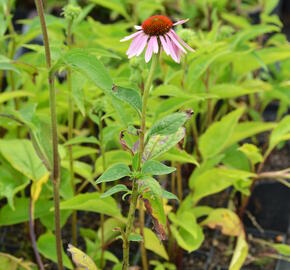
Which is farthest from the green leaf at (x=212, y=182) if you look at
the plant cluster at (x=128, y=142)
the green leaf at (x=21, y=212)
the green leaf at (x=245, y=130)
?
the green leaf at (x=21, y=212)

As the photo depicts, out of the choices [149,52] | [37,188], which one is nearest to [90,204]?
[37,188]

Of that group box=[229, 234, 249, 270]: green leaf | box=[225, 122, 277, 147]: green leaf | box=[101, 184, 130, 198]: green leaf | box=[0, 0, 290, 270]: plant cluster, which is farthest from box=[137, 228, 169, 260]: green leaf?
box=[101, 184, 130, 198]: green leaf

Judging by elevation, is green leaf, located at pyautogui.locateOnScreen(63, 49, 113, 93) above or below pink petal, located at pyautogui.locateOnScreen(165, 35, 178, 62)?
→ below

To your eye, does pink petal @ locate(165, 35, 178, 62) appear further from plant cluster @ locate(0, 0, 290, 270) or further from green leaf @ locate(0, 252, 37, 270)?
green leaf @ locate(0, 252, 37, 270)

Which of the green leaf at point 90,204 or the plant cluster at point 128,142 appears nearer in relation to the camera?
the plant cluster at point 128,142

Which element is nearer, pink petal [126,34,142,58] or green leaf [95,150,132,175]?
pink petal [126,34,142,58]

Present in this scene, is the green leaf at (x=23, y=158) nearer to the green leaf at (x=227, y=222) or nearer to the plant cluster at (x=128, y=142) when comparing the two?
the plant cluster at (x=128, y=142)

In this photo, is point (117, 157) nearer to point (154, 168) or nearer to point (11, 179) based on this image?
point (11, 179)
